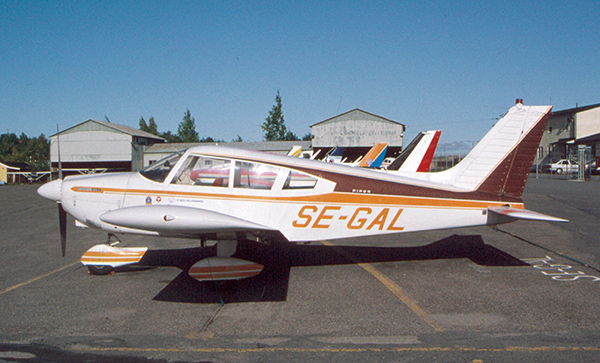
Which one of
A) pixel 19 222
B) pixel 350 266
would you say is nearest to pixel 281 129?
pixel 19 222

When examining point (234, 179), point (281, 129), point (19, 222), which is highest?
point (281, 129)

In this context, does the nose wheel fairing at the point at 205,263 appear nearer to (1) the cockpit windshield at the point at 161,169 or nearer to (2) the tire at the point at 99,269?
(2) the tire at the point at 99,269

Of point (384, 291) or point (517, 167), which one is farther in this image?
point (517, 167)

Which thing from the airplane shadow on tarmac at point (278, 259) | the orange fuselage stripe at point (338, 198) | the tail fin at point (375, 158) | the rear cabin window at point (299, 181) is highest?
the tail fin at point (375, 158)

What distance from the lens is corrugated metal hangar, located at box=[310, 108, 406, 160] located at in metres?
40.5

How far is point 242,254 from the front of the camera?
7281 millimetres

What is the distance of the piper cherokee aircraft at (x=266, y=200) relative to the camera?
555 centimetres

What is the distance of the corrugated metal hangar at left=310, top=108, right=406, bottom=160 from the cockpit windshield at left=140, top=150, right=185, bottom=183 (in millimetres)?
34601

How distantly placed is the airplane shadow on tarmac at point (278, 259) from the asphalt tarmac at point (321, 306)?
0.03 m

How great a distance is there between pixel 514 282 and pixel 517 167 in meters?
1.91

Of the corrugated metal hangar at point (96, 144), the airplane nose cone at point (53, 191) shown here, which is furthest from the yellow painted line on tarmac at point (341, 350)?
the corrugated metal hangar at point (96, 144)

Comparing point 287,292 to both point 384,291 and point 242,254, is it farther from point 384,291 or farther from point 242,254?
point 242,254

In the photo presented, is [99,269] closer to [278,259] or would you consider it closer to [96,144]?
[278,259]

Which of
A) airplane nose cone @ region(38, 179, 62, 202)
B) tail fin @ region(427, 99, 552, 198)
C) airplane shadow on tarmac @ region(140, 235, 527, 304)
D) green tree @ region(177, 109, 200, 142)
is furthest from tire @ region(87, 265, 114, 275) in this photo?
green tree @ region(177, 109, 200, 142)
